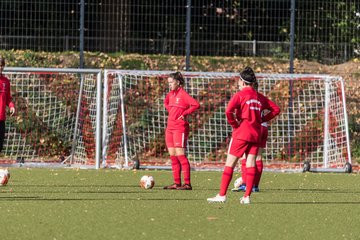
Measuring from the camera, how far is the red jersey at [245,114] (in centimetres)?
1210

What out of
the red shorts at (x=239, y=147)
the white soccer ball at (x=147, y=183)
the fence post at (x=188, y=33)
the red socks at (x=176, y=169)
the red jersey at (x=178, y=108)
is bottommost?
the white soccer ball at (x=147, y=183)

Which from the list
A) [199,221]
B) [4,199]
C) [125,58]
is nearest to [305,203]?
[199,221]

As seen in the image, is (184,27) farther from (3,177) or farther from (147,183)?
(3,177)

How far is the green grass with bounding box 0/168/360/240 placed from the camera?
9.45 meters

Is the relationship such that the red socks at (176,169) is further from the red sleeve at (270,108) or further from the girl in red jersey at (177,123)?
the red sleeve at (270,108)

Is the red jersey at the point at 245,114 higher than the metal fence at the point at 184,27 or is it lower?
lower

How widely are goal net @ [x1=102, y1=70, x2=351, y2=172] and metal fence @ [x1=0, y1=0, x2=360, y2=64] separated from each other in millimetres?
1134

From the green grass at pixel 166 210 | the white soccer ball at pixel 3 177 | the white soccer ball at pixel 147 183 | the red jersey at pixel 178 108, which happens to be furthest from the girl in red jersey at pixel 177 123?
the white soccer ball at pixel 3 177

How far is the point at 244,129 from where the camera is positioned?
1213cm

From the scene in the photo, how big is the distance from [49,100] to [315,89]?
5.14 metres

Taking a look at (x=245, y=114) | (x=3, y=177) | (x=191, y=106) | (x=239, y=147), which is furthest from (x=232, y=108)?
(x=3, y=177)

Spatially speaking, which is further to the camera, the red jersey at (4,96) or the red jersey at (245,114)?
the red jersey at (4,96)

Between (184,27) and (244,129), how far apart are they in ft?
30.5

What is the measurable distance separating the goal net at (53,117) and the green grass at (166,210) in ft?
9.93
